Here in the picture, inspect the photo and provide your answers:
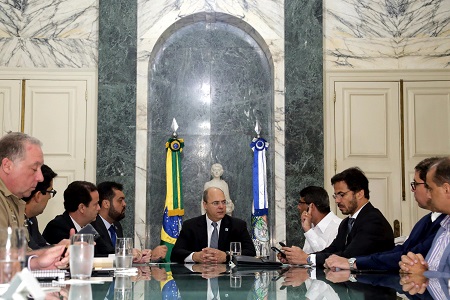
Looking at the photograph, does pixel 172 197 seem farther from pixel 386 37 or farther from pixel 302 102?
pixel 386 37

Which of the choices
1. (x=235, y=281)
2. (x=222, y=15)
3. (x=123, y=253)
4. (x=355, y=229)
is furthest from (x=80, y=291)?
(x=222, y=15)

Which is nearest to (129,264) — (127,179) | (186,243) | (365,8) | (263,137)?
(186,243)

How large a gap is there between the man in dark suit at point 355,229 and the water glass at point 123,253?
1352mm

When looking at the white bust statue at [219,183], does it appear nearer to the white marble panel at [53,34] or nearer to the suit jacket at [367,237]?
the white marble panel at [53,34]

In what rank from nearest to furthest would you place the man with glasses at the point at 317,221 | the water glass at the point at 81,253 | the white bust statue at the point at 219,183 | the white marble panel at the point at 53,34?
the water glass at the point at 81,253 < the man with glasses at the point at 317,221 < the white bust statue at the point at 219,183 < the white marble panel at the point at 53,34

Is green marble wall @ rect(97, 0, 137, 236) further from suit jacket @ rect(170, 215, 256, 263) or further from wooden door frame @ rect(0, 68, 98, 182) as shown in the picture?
suit jacket @ rect(170, 215, 256, 263)

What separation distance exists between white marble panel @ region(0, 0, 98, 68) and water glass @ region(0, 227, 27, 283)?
20.6 ft

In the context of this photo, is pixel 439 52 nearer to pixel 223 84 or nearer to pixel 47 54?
pixel 223 84

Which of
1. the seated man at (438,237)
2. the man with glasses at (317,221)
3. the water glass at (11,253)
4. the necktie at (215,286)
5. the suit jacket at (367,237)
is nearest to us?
the water glass at (11,253)

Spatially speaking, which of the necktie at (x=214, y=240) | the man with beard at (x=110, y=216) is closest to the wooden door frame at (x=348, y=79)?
the necktie at (x=214, y=240)

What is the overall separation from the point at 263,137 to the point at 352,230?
352 cm

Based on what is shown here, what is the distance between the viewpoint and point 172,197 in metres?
8.11

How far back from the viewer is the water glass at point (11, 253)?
2.16 m

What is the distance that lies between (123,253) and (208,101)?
5.08 meters
